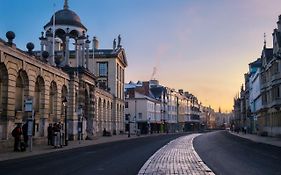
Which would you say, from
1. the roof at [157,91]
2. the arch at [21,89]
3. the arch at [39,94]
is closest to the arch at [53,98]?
the arch at [39,94]

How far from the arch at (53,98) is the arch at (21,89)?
748 cm

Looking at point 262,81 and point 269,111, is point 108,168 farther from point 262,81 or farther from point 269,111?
point 262,81

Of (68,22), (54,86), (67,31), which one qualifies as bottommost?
(54,86)

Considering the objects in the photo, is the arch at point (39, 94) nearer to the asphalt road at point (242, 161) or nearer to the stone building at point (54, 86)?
the stone building at point (54, 86)

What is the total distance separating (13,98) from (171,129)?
109 m

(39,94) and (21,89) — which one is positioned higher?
(21,89)

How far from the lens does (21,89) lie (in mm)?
31578

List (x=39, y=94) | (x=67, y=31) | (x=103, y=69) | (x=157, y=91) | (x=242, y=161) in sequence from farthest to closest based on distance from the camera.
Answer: (x=157, y=91), (x=103, y=69), (x=67, y=31), (x=39, y=94), (x=242, y=161)

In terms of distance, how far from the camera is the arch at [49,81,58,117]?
39647 millimetres

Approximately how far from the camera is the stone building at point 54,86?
2811cm

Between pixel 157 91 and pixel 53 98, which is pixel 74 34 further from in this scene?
pixel 157 91

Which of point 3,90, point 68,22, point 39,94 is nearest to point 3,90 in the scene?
point 3,90

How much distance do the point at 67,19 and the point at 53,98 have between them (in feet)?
43.4

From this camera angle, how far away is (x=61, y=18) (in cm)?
4953
